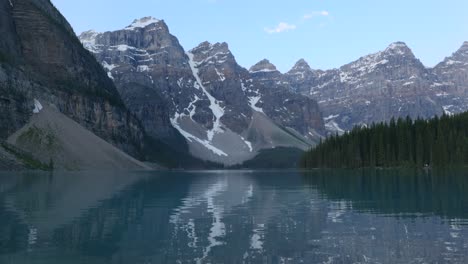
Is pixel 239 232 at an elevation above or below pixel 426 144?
below

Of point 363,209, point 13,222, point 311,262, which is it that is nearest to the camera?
point 311,262

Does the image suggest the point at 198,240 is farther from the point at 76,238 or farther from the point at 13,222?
the point at 13,222

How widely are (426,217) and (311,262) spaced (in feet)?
67.0

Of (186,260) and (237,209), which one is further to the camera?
(237,209)

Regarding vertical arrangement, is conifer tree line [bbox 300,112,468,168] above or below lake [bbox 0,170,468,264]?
above

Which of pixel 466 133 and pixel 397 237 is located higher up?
pixel 466 133

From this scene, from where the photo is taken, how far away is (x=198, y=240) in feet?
109

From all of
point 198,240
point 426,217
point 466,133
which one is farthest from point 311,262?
point 466,133

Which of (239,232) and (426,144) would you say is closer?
(239,232)

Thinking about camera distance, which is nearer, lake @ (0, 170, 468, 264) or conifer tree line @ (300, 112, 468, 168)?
lake @ (0, 170, 468, 264)

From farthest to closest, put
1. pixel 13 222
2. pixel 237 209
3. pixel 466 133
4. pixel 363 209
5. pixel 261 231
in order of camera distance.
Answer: pixel 466 133 → pixel 237 209 → pixel 363 209 → pixel 13 222 → pixel 261 231

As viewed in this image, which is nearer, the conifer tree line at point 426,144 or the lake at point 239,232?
the lake at point 239,232

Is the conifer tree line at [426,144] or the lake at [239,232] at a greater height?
the conifer tree line at [426,144]

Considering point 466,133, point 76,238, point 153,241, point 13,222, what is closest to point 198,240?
point 153,241
